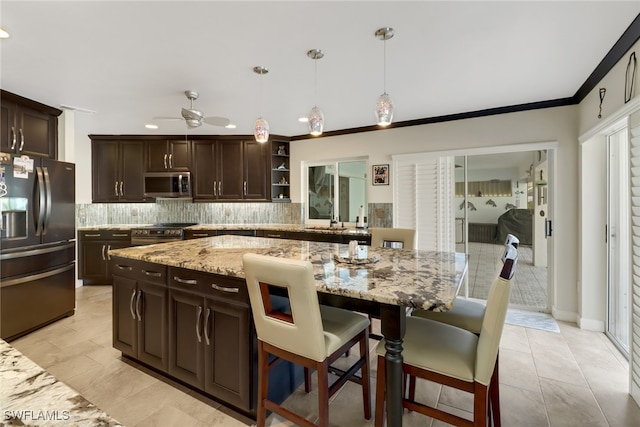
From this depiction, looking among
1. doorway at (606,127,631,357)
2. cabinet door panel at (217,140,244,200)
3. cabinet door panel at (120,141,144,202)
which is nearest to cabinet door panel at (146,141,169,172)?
cabinet door panel at (120,141,144,202)

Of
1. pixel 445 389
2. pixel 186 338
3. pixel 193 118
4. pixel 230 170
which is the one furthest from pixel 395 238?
pixel 230 170


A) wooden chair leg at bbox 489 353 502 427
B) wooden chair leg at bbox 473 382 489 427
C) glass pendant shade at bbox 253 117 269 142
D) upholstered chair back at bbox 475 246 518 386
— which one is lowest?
wooden chair leg at bbox 489 353 502 427

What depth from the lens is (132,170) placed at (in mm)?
4930

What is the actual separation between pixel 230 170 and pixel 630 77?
15.4ft

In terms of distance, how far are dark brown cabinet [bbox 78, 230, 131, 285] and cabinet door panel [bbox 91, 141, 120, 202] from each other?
26.1 inches

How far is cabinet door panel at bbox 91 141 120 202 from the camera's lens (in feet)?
15.9

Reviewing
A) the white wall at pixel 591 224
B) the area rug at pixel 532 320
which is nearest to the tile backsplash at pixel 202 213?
the area rug at pixel 532 320

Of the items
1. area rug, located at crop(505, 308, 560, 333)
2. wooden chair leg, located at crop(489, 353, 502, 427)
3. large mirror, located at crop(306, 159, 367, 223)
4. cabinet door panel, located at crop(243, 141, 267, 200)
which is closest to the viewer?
wooden chair leg, located at crop(489, 353, 502, 427)

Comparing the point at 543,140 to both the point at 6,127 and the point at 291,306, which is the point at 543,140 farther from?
the point at 6,127

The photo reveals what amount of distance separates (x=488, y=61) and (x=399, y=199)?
216 centimetres

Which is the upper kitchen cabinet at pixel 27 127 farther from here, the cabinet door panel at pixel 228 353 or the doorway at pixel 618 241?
the doorway at pixel 618 241

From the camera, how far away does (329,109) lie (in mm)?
3592

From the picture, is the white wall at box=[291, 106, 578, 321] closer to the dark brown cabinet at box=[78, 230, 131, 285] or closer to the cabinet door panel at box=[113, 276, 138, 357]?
the cabinet door panel at box=[113, 276, 138, 357]

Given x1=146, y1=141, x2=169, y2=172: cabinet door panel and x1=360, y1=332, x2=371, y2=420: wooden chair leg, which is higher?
x1=146, y1=141, x2=169, y2=172: cabinet door panel
